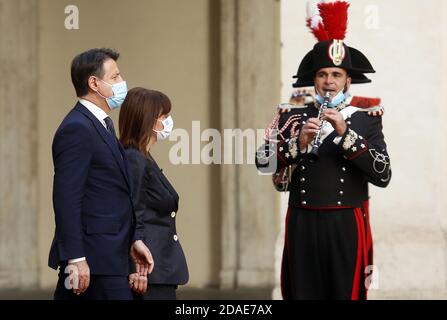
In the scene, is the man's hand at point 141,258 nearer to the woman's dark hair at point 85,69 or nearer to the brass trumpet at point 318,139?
the woman's dark hair at point 85,69

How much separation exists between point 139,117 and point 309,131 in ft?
2.67

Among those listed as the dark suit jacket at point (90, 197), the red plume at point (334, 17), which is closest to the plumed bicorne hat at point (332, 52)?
the red plume at point (334, 17)

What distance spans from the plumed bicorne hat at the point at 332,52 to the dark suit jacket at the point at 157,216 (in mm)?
845

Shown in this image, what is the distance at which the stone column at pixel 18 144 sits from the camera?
39.2ft

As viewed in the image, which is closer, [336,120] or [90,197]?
[90,197]

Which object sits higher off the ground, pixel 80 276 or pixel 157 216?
pixel 157 216

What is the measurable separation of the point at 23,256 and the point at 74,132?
601 cm

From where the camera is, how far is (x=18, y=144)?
1203 centimetres

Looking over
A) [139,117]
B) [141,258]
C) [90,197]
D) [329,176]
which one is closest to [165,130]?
[139,117]

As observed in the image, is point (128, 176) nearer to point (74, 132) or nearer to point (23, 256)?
point (74, 132)

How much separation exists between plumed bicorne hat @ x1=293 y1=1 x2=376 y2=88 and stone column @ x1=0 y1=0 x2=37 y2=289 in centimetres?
526

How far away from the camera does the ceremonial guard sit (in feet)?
22.3

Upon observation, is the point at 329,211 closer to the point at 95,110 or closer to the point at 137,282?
the point at 137,282
